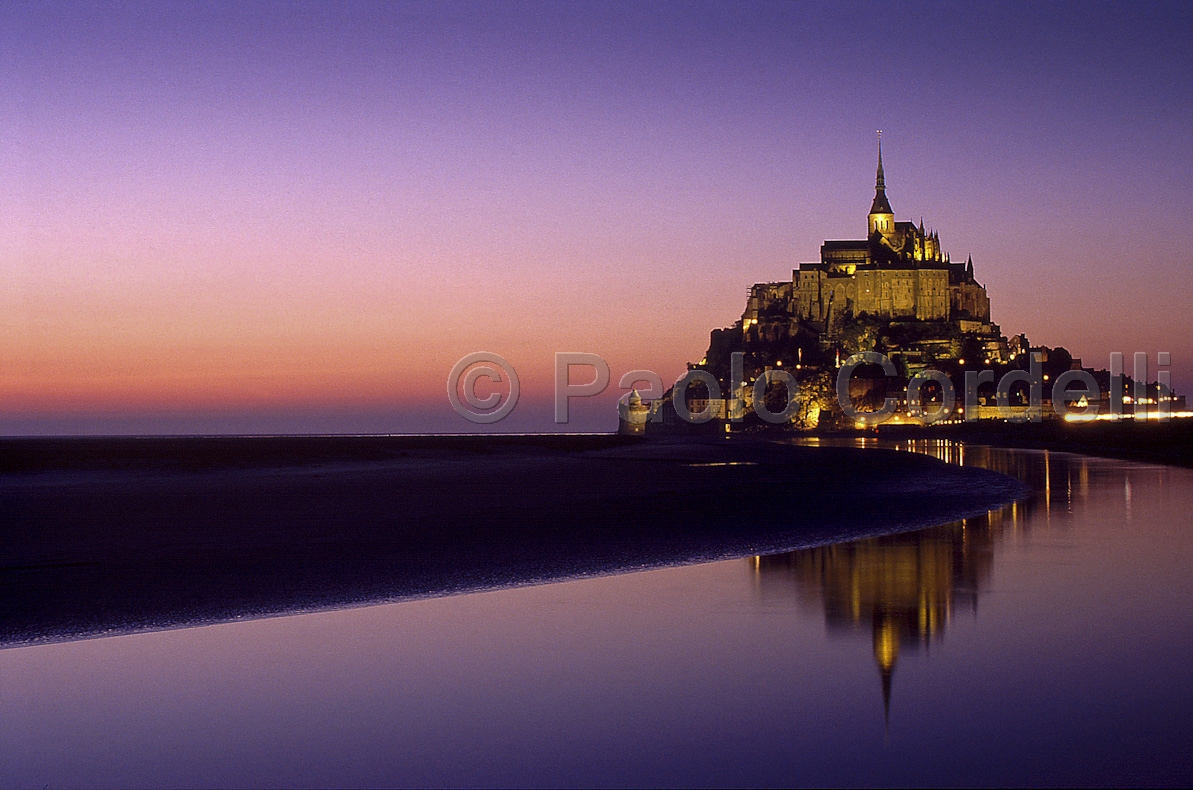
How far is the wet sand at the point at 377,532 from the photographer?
42.0 ft

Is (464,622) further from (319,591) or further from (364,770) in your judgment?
(364,770)

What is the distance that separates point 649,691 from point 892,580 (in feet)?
18.9

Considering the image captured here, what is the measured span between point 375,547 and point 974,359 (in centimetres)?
17350

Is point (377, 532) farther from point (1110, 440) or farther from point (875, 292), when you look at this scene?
point (875, 292)

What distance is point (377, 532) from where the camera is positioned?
20.4 metres

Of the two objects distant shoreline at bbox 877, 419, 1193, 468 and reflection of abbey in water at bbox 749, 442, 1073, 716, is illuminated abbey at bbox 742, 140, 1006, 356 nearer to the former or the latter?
distant shoreline at bbox 877, 419, 1193, 468

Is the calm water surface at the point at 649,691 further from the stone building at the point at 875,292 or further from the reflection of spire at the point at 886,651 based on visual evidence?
the stone building at the point at 875,292

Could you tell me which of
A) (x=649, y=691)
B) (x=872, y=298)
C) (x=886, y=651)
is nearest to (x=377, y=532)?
(x=886, y=651)

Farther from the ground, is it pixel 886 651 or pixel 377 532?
pixel 886 651

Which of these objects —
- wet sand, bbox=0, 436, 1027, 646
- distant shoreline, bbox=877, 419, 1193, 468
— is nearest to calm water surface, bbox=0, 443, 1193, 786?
wet sand, bbox=0, 436, 1027, 646

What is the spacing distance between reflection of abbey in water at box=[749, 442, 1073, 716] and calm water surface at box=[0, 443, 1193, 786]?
71 millimetres

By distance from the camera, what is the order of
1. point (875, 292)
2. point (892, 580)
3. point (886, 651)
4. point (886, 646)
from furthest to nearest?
point (875, 292) → point (892, 580) → point (886, 646) → point (886, 651)

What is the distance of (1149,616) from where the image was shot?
35.1ft

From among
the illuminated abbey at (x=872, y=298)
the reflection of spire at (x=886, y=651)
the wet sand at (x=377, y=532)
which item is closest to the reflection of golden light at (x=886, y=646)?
the reflection of spire at (x=886, y=651)
